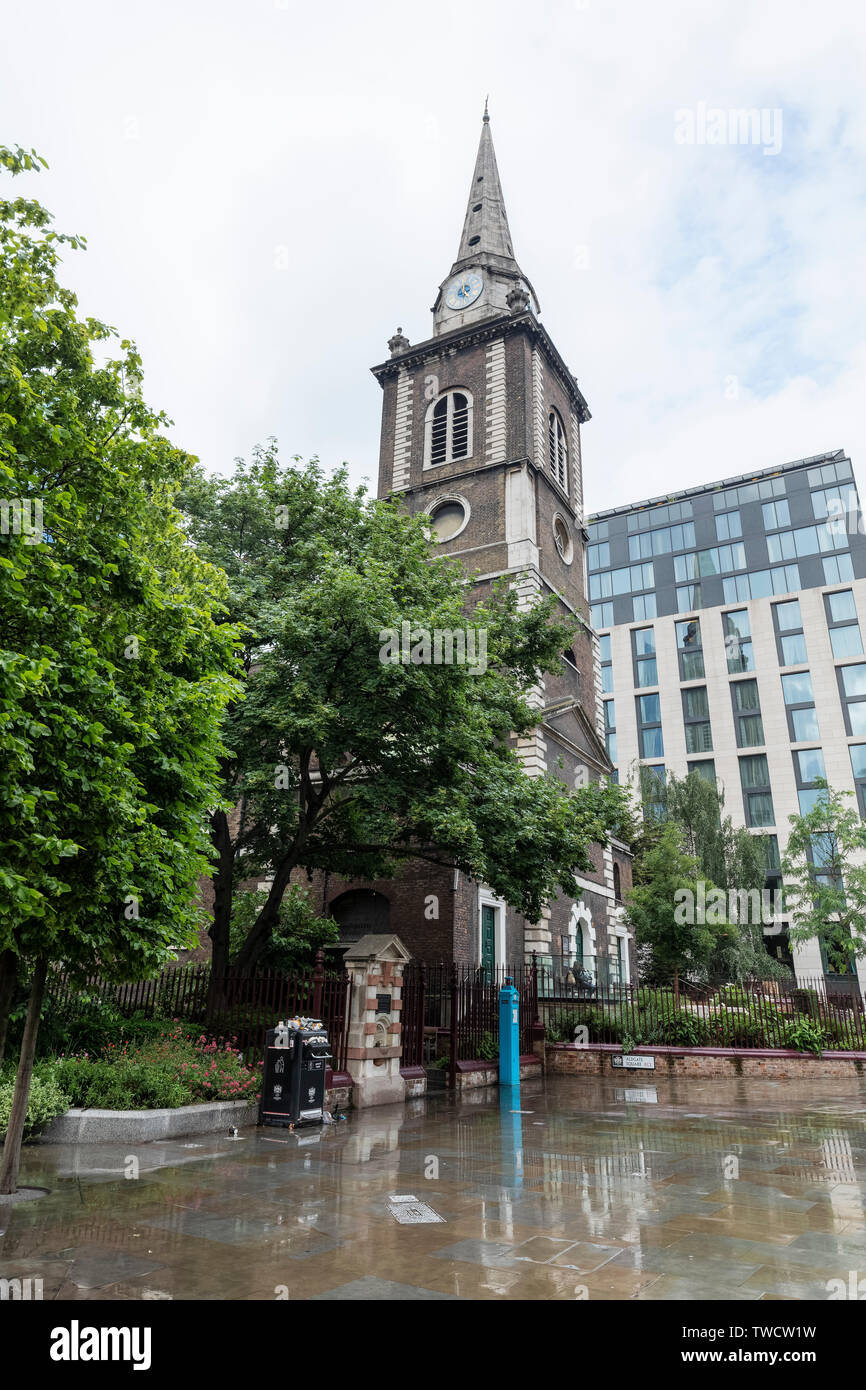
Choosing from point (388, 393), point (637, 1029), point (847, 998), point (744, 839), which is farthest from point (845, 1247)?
point (744, 839)

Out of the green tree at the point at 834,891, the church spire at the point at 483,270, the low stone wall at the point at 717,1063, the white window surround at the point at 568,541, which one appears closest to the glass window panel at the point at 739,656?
the green tree at the point at 834,891

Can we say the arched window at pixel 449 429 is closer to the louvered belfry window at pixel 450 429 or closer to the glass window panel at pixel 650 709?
the louvered belfry window at pixel 450 429

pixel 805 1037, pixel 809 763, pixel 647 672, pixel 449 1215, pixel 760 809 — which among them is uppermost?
pixel 647 672

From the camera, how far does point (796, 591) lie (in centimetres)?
5969

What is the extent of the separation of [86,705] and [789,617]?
5991 cm

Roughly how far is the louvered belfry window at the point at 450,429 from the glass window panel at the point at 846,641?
36.7 m

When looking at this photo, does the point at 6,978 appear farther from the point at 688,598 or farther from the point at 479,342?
the point at 688,598

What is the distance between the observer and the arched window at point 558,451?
3294 cm

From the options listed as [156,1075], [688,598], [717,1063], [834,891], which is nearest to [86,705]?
[156,1075]

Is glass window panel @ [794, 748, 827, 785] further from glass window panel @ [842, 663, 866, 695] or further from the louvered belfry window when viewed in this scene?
the louvered belfry window

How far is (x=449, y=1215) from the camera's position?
257 inches

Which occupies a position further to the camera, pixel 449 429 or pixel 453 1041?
pixel 449 429

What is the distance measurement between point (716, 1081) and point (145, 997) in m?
11.9

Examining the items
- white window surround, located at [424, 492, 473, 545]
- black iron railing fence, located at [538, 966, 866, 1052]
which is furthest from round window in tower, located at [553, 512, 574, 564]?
black iron railing fence, located at [538, 966, 866, 1052]
